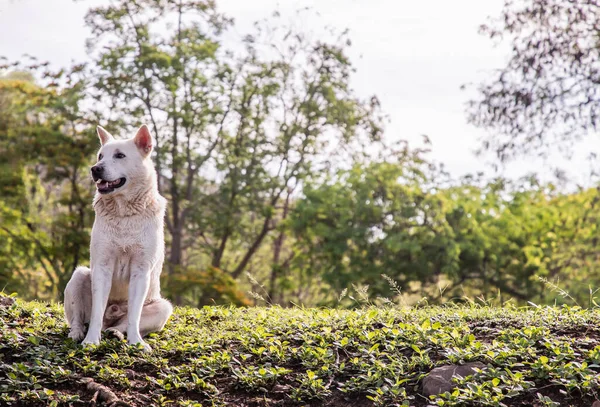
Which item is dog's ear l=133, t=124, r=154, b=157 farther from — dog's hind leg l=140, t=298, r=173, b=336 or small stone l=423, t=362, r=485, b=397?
small stone l=423, t=362, r=485, b=397

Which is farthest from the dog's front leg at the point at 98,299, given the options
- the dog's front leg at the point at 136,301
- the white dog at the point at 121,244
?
the dog's front leg at the point at 136,301

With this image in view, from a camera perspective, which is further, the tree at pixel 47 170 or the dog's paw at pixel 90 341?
the tree at pixel 47 170

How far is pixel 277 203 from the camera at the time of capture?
2900cm

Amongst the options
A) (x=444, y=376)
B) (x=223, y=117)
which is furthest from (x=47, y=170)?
(x=444, y=376)

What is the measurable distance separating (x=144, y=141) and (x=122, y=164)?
331 millimetres

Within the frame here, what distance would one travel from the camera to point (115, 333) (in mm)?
7129

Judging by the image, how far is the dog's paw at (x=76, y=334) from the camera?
7227 millimetres

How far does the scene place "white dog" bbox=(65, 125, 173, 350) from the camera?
6934mm

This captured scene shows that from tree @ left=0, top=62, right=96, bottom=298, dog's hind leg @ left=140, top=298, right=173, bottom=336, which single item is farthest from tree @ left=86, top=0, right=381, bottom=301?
dog's hind leg @ left=140, top=298, right=173, bottom=336

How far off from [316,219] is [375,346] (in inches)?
716

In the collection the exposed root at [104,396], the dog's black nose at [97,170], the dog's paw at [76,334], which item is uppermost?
the dog's black nose at [97,170]

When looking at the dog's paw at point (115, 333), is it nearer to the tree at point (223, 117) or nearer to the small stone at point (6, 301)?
the small stone at point (6, 301)

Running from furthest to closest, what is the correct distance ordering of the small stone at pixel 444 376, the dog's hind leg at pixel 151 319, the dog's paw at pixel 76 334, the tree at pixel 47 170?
the tree at pixel 47 170 < the dog's hind leg at pixel 151 319 < the dog's paw at pixel 76 334 < the small stone at pixel 444 376

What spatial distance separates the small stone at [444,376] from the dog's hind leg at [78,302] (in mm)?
3694
